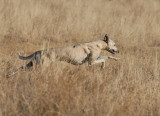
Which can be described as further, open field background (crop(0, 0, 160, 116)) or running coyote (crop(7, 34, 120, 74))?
running coyote (crop(7, 34, 120, 74))

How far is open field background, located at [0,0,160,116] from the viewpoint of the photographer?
3.80m

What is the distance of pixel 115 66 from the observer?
6.87 metres

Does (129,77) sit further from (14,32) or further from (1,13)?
(1,13)

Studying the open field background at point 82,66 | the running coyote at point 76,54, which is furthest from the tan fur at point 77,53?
the open field background at point 82,66

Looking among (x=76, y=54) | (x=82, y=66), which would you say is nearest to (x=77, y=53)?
(x=76, y=54)

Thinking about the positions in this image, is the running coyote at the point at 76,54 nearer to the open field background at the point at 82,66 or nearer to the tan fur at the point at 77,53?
the tan fur at the point at 77,53

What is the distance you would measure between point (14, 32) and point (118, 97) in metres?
6.66

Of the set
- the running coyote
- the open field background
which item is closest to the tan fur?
the running coyote

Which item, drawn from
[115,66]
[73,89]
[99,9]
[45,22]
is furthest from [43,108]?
[99,9]

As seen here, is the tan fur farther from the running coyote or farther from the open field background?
the open field background

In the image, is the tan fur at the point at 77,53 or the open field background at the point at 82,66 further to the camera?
the tan fur at the point at 77,53

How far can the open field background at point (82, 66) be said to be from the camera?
12.5ft

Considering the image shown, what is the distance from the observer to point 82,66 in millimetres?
5598

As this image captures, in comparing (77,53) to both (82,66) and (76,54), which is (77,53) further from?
(82,66)
